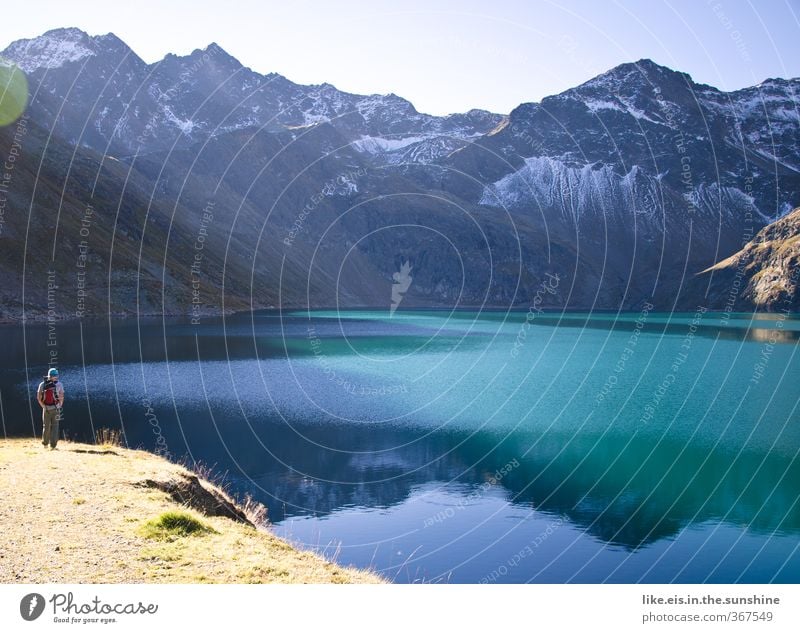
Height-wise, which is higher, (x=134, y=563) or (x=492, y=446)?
(x=134, y=563)

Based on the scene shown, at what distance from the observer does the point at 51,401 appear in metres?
27.0

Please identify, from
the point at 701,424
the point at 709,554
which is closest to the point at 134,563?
the point at 709,554

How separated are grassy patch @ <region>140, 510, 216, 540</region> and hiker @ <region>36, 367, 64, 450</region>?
12168mm

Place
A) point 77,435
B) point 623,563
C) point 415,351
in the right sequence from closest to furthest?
1. point 623,563
2. point 77,435
3. point 415,351

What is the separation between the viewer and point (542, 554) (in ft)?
94.2

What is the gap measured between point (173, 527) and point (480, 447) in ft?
102

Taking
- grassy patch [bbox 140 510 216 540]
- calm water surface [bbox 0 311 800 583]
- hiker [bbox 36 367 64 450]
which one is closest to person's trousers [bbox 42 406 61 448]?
hiker [bbox 36 367 64 450]

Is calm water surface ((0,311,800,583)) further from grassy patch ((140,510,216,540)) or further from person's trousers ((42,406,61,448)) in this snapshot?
person's trousers ((42,406,61,448))

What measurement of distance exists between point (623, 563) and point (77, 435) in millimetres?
31724

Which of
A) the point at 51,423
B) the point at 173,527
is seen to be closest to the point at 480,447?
the point at 51,423

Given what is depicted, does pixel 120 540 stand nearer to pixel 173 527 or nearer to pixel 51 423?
pixel 173 527

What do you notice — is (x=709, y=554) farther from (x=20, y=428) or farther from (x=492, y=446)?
(x=20, y=428)

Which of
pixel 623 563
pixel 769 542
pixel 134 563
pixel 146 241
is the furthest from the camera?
pixel 146 241

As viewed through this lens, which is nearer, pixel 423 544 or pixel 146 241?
pixel 423 544
